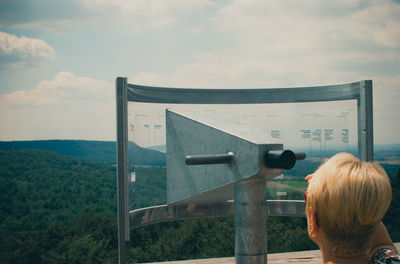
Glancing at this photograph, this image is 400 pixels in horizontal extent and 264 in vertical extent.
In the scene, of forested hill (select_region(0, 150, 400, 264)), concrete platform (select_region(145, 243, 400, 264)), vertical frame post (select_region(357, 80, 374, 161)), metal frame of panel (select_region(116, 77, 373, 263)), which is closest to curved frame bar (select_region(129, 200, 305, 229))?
metal frame of panel (select_region(116, 77, 373, 263))

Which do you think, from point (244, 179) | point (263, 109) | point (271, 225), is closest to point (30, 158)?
point (271, 225)

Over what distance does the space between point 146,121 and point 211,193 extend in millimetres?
1026

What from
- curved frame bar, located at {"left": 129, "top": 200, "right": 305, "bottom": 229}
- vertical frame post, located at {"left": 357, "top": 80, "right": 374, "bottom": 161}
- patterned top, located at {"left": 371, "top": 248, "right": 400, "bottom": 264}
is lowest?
curved frame bar, located at {"left": 129, "top": 200, "right": 305, "bottom": 229}

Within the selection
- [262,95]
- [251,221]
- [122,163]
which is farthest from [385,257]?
[262,95]

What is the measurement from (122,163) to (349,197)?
3157 mm

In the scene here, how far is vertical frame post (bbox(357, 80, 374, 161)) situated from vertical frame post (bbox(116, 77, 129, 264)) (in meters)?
2.75

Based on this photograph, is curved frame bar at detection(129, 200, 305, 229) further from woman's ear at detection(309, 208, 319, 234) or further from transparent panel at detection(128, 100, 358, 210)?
woman's ear at detection(309, 208, 319, 234)

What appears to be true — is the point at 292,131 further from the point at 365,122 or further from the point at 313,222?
the point at 313,222

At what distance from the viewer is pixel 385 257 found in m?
1.11

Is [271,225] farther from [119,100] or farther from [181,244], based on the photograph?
[119,100]

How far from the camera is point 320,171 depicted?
110 centimetres

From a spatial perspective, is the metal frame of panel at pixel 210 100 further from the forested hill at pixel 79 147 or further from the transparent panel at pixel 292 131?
the forested hill at pixel 79 147

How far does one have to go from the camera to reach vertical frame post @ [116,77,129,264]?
3996 millimetres

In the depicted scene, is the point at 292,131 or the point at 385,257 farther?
→ the point at 292,131
